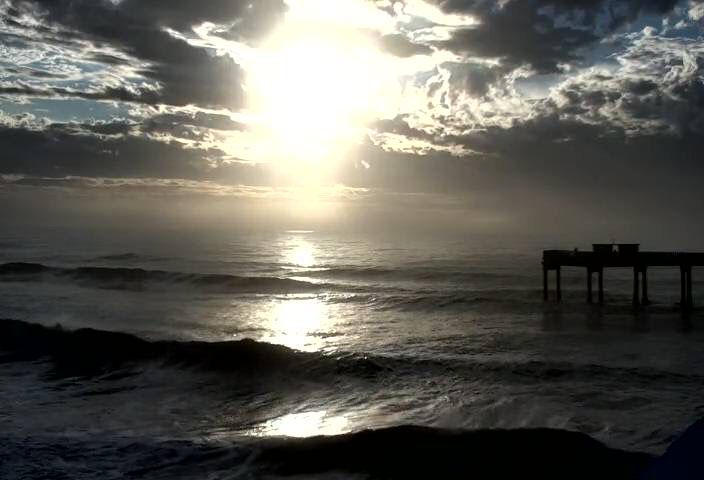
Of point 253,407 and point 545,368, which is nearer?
point 253,407

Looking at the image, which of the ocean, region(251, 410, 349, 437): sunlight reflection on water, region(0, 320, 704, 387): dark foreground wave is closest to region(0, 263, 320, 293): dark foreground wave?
the ocean

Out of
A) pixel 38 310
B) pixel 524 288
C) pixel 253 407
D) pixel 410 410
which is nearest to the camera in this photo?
pixel 410 410

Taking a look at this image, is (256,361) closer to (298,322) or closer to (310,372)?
(310,372)

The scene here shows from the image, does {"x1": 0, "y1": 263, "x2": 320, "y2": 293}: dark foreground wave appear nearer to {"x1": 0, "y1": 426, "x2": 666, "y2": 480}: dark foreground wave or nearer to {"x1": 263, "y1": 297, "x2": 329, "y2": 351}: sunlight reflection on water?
{"x1": 263, "y1": 297, "x2": 329, "y2": 351}: sunlight reflection on water

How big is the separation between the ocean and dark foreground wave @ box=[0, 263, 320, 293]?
5.55 m

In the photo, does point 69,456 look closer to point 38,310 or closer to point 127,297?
point 38,310

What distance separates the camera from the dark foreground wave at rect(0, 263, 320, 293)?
166 ft

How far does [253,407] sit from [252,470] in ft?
17.1

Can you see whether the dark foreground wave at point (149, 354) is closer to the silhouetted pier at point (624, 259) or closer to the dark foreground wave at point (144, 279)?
the silhouetted pier at point (624, 259)

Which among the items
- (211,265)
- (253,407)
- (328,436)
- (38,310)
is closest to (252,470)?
(328,436)

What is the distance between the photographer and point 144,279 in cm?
5606

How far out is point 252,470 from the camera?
1263cm

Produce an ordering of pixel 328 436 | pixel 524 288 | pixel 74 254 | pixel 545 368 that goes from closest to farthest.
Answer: pixel 328 436 < pixel 545 368 < pixel 524 288 < pixel 74 254

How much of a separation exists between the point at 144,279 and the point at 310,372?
125 feet
